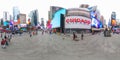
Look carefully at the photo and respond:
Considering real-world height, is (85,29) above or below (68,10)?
below

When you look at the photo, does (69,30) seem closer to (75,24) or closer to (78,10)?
(75,24)

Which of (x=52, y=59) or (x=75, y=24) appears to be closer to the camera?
(x=52, y=59)

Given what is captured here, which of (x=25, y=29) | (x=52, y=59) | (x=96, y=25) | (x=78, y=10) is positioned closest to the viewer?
(x=52, y=59)

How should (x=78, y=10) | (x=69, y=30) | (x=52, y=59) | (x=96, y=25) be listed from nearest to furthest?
(x=52, y=59), (x=69, y=30), (x=78, y=10), (x=96, y=25)

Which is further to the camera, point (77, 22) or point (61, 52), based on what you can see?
point (77, 22)

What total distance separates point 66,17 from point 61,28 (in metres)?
12.6

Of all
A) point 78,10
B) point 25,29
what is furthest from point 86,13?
point 25,29

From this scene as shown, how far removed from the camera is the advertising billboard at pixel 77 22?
131 meters

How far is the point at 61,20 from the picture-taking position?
147m

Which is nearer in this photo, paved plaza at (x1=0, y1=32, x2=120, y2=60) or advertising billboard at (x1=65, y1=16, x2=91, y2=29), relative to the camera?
paved plaza at (x1=0, y1=32, x2=120, y2=60)

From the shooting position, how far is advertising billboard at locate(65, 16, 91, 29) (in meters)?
131

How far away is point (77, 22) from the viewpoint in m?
132

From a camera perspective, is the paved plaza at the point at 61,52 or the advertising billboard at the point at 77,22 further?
the advertising billboard at the point at 77,22

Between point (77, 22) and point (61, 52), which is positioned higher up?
point (77, 22)
